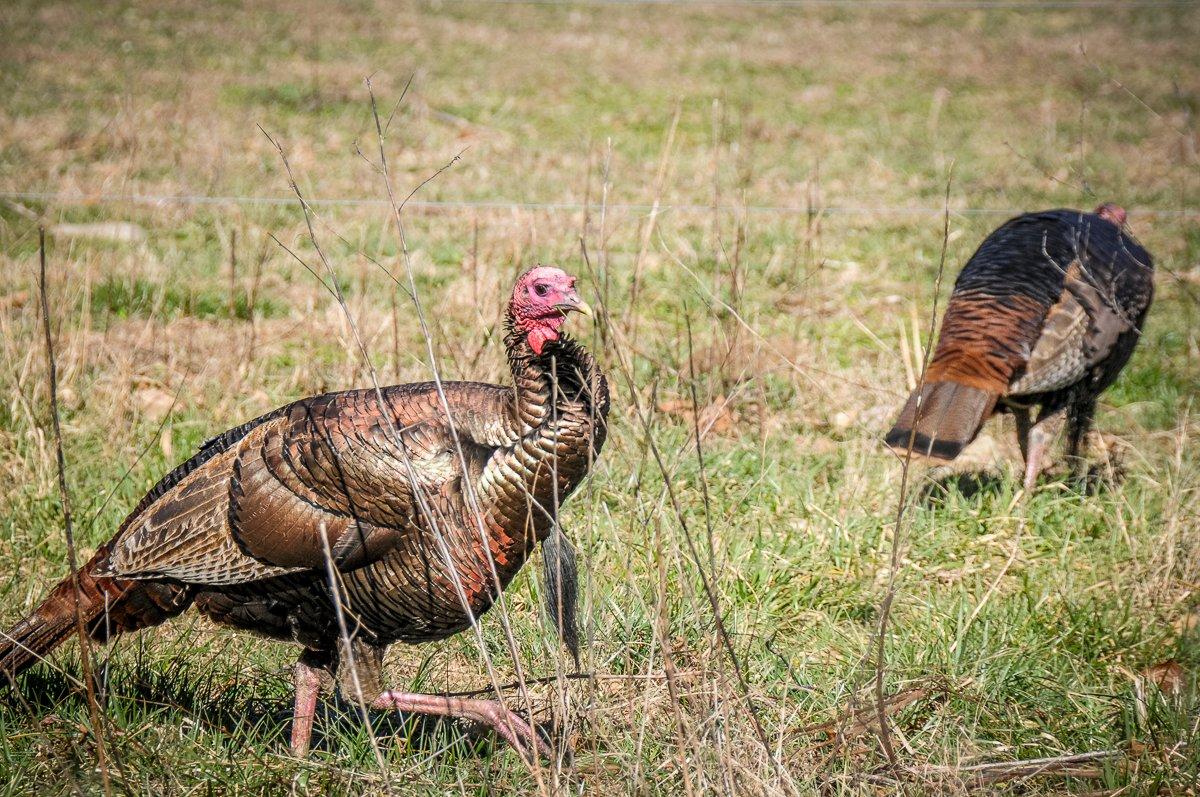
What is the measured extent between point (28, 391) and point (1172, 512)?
171 inches

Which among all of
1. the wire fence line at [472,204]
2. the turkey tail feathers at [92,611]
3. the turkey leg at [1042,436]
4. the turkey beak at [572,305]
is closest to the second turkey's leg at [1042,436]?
the turkey leg at [1042,436]

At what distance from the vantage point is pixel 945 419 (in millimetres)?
4105

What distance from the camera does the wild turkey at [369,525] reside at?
276 centimetres

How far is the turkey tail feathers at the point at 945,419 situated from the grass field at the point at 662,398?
7.0 inches

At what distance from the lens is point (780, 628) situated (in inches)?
139

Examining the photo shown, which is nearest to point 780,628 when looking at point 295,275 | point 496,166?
point 295,275

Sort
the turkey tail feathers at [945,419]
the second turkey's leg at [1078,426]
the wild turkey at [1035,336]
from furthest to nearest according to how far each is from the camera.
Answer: the second turkey's leg at [1078,426] < the wild turkey at [1035,336] < the turkey tail feathers at [945,419]

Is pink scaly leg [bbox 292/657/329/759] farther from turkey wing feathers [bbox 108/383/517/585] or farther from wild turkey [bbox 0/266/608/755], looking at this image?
turkey wing feathers [bbox 108/383/517/585]

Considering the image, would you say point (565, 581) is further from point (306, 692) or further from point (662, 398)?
point (662, 398)

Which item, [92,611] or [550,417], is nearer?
[550,417]

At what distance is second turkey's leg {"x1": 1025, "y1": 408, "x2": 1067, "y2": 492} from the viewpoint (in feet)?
14.8

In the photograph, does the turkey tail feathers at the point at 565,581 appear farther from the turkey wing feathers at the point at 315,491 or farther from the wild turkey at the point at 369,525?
the turkey wing feathers at the point at 315,491

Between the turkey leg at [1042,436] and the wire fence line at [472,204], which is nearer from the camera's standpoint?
the turkey leg at [1042,436]

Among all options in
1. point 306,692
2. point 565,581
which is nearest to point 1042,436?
point 565,581
